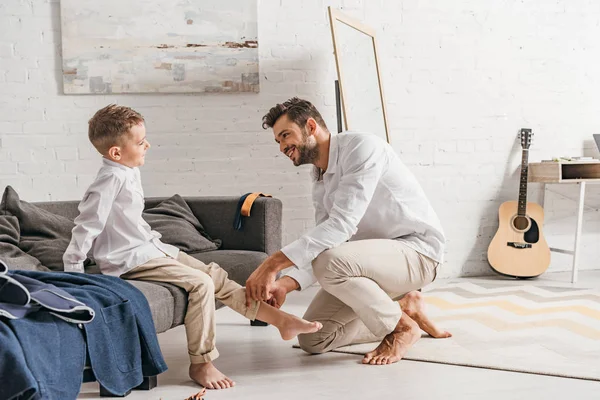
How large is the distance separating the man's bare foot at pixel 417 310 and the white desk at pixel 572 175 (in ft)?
6.54

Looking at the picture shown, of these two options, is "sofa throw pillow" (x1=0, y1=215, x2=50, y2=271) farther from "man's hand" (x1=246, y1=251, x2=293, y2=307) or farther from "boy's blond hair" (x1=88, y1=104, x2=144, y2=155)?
"man's hand" (x1=246, y1=251, x2=293, y2=307)

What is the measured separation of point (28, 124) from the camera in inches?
179

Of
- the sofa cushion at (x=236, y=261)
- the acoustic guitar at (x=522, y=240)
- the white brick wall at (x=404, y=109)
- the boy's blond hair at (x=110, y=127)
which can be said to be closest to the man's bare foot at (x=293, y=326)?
the sofa cushion at (x=236, y=261)

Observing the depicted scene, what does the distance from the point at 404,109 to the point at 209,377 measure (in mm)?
2929

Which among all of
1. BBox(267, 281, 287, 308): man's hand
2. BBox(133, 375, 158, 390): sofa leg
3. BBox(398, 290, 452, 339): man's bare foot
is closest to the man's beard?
BBox(267, 281, 287, 308): man's hand

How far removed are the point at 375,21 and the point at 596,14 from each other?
66.0 inches

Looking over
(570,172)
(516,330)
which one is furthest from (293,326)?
(570,172)

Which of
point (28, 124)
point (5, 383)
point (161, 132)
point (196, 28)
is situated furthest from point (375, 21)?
point (5, 383)

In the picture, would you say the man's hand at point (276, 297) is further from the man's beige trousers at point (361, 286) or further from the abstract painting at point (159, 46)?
the abstract painting at point (159, 46)

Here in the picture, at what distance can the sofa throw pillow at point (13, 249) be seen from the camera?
9.39 ft

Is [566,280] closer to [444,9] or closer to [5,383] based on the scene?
[444,9]

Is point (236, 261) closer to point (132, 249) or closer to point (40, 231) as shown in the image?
point (132, 249)

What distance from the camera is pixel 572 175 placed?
4867mm

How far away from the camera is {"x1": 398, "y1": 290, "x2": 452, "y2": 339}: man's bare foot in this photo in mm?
3062
